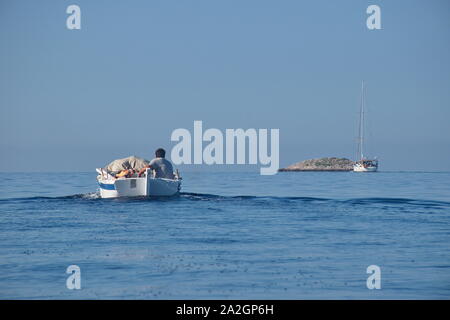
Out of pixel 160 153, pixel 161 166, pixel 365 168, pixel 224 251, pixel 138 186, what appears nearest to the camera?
pixel 224 251

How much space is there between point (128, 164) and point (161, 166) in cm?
754

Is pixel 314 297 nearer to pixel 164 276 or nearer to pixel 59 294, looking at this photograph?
pixel 164 276

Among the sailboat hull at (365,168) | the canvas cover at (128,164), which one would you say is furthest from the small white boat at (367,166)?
the canvas cover at (128,164)

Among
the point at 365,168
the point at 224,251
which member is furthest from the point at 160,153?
the point at 365,168

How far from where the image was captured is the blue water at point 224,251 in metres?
20.2

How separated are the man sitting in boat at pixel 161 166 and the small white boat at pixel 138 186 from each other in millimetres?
1032

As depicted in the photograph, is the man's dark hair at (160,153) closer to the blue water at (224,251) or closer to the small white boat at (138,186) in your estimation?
the small white boat at (138,186)

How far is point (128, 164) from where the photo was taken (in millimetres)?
60469

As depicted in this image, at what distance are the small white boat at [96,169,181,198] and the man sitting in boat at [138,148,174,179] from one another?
1032mm

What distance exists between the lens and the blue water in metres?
20.2

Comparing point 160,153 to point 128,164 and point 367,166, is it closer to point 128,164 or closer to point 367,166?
point 128,164

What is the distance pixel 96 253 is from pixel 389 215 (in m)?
21.0

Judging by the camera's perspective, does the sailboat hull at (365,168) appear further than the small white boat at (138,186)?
Yes
